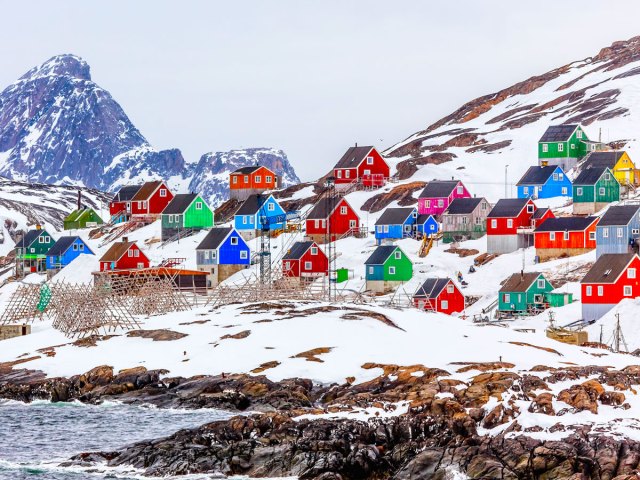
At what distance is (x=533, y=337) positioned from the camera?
242 ft

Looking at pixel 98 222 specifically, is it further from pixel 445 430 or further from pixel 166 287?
pixel 445 430

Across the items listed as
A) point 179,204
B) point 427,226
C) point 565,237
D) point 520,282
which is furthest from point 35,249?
point 520,282

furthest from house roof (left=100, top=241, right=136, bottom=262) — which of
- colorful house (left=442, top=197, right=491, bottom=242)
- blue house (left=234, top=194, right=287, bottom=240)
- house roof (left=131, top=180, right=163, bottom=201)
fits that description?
colorful house (left=442, top=197, right=491, bottom=242)

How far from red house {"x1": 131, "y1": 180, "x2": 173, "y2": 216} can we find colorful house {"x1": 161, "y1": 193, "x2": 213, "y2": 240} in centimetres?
985

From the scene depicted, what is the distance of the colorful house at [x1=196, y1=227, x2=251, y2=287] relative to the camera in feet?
413

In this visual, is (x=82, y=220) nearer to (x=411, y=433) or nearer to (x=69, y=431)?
(x=69, y=431)

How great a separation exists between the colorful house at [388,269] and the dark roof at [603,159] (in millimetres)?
31727

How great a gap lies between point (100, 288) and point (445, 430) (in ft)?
150

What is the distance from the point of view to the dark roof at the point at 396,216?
13112cm

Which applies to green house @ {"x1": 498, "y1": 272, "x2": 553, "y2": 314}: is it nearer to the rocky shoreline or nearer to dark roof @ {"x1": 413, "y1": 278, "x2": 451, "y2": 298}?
dark roof @ {"x1": 413, "y1": 278, "x2": 451, "y2": 298}

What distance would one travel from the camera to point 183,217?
145 metres

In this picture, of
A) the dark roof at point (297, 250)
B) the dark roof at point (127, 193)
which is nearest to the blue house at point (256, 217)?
the dark roof at point (297, 250)

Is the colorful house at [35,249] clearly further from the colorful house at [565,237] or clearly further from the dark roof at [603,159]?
the dark roof at [603,159]

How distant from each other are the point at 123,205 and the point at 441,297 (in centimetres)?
7501
